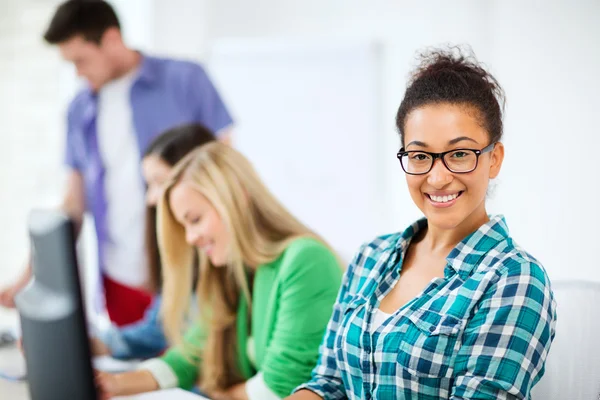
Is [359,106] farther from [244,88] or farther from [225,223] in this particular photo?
[225,223]

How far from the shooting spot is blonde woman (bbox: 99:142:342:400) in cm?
166

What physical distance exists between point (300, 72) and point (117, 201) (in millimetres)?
943

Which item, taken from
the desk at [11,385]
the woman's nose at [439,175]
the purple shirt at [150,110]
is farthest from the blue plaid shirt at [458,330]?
the purple shirt at [150,110]

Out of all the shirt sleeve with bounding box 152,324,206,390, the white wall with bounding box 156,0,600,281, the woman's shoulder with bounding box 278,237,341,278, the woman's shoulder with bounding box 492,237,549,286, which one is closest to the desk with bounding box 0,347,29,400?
the shirt sleeve with bounding box 152,324,206,390

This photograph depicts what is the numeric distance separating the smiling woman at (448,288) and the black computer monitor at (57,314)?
0.52 meters

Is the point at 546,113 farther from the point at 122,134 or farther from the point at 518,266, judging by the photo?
the point at 122,134

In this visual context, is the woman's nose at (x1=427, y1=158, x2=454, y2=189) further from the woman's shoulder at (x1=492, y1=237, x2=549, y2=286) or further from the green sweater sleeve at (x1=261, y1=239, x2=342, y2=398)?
the green sweater sleeve at (x1=261, y1=239, x2=342, y2=398)

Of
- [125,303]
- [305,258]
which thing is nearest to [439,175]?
[305,258]

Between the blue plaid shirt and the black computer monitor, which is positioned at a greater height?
the black computer monitor

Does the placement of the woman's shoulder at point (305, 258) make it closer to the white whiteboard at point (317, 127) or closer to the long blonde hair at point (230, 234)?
the long blonde hair at point (230, 234)

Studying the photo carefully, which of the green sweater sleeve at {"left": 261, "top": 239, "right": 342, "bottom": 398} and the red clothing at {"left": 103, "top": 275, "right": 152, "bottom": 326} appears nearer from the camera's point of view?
the green sweater sleeve at {"left": 261, "top": 239, "right": 342, "bottom": 398}

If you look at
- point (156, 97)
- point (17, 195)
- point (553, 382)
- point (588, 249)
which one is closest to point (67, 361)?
point (553, 382)

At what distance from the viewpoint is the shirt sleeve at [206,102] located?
282cm

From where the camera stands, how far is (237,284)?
1857 mm
